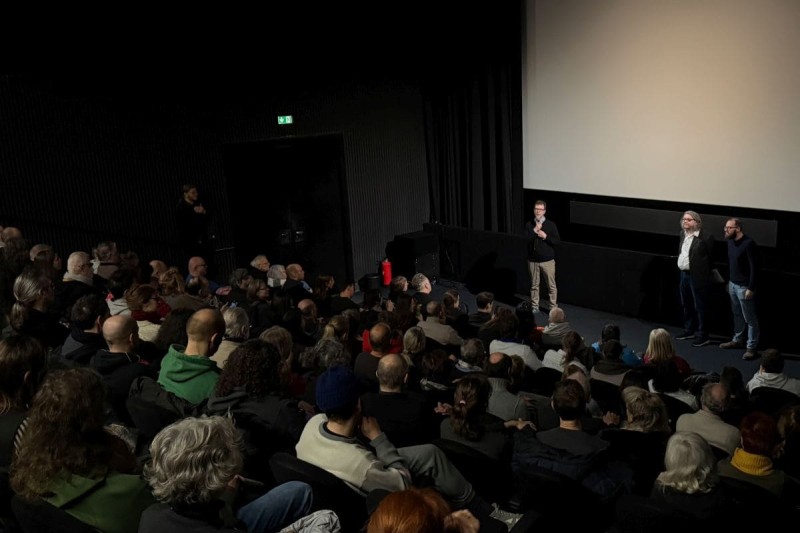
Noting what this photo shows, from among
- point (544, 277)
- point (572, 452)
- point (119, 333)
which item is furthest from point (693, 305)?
point (119, 333)

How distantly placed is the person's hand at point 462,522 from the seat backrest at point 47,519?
1213mm

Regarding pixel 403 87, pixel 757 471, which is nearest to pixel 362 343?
pixel 757 471

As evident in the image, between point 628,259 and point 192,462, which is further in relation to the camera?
point 628,259

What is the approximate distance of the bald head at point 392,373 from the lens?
420 centimetres

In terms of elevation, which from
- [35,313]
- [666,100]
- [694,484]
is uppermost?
[666,100]

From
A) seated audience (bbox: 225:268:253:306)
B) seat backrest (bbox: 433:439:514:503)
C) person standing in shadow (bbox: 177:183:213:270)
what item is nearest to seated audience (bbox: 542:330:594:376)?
seat backrest (bbox: 433:439:514:503)

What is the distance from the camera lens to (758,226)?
28.3 ft

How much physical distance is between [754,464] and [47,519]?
10.1 ft

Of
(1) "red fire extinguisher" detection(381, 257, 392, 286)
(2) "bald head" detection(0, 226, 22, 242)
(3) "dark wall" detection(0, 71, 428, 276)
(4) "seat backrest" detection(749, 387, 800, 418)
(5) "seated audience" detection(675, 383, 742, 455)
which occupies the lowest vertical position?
(1) "red fire extinguisher" detection(381, 257, 392, 286)

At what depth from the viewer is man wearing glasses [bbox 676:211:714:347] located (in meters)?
7.66

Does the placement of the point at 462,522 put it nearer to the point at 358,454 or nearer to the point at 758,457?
the point at 358,454

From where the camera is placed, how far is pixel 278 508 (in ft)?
9.49

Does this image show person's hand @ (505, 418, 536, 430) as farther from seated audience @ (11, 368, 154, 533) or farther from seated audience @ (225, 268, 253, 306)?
seated audience @ (225, 268, 253, 306)

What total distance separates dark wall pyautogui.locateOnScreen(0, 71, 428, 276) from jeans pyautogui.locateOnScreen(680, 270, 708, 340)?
4.65 metres
